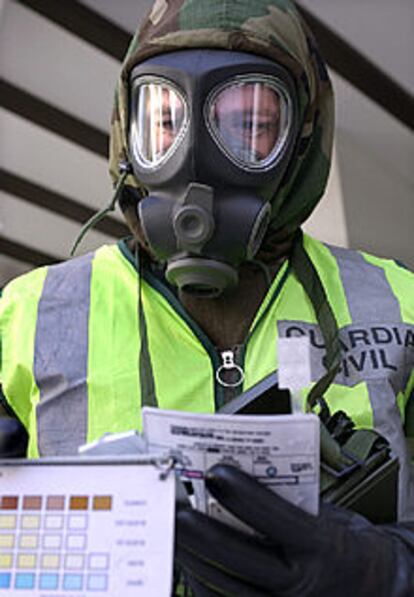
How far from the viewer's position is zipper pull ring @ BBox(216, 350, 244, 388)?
141 centimetres

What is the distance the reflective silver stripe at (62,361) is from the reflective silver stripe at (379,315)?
0.41m

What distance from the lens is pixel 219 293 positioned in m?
1.42

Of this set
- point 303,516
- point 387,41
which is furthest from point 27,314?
point 387,41

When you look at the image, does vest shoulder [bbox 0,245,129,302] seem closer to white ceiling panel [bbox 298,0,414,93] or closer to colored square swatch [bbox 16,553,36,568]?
colored square swatch [bbox 16,553,36,568]

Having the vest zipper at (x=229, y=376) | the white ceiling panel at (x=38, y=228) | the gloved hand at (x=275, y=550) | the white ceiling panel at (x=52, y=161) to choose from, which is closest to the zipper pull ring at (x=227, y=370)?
the vest zipper at (x=229, y=376)

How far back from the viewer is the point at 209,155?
137 cm

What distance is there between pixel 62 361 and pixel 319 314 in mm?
387

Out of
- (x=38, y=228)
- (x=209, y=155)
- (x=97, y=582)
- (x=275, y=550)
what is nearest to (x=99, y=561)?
(x=97, y=582)

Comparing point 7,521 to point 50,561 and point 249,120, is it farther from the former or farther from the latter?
point 249,120

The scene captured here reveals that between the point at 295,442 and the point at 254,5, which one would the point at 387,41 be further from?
the point at 295,442

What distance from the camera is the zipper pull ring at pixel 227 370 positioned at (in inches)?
55.4

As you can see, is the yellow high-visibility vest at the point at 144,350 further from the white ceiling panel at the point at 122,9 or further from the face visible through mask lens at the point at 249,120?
the white ceiling panel at the point at 122,9

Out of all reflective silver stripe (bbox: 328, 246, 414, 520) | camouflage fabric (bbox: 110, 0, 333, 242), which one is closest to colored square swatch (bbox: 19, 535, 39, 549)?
reflective silver stripe (bbox: 328, 246, 414, 520)

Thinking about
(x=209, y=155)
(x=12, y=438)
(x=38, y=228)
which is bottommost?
(x=12, y=438)
